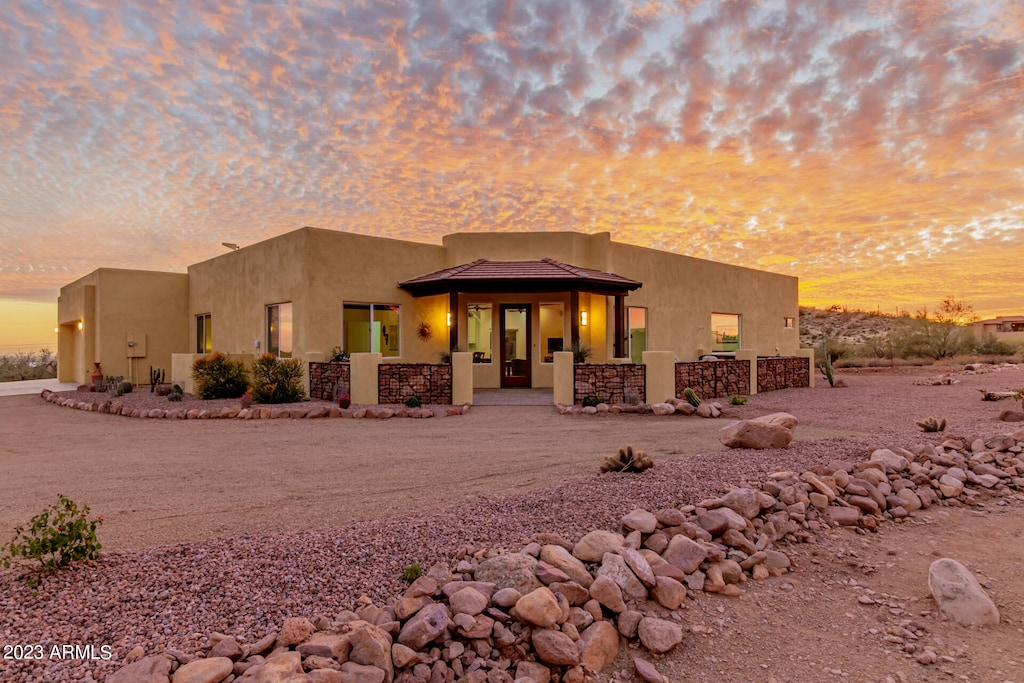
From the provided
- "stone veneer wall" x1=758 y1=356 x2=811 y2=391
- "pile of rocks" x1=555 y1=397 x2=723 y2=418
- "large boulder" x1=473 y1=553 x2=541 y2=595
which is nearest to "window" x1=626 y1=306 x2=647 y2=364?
"stone veneer wall" x1=758 y1=356 x2=811 y2=391

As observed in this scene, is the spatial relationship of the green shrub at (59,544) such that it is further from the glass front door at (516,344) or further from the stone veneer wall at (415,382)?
the glass front door at (516,344)

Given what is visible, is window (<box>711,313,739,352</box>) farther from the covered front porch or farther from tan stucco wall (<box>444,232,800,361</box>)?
the covered front porch

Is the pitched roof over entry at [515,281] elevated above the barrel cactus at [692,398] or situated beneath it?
elevated above

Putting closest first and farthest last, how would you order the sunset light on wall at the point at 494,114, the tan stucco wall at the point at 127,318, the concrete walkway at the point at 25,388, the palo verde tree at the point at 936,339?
1. the sunset light on wall at the point at 494,114
2. the concrete walkway at the point at 25,388
3. the tan stucco wall at the point at 127,318
4. the palo verde tree at the point at 936,339

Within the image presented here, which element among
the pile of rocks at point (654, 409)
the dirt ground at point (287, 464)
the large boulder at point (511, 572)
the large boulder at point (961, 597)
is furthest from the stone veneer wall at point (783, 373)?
the large boulder at point (511, 572)

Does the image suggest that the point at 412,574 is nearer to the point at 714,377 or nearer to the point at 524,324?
the point at 714,377

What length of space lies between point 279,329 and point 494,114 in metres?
8.48

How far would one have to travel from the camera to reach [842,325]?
1924 inches

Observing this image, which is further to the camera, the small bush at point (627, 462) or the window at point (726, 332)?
the window at point (726, 332)

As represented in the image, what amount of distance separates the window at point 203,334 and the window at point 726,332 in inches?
737

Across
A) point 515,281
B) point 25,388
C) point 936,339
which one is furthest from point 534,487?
point 936,339

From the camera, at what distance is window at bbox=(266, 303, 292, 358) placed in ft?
46.4

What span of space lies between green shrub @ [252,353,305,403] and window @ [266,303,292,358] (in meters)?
2.33

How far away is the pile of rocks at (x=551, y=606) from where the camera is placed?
7.55ft
